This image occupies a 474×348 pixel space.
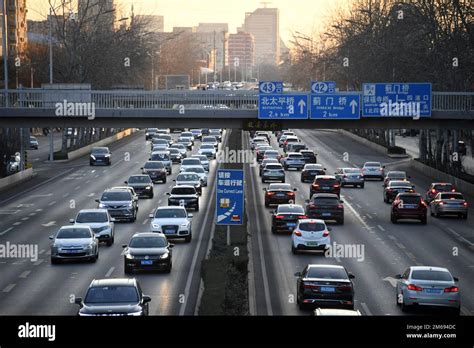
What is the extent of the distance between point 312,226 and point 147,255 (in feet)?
23.5

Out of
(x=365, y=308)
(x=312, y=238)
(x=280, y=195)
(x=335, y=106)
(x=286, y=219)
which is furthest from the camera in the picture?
(x=335, y=106)

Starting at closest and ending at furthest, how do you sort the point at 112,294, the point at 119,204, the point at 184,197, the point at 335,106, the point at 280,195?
the point at 112,294 → the point at 119,204 → the point at 184,197 → the point at 280,195 → the point at 335,106

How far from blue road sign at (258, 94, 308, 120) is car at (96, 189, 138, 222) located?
989cm

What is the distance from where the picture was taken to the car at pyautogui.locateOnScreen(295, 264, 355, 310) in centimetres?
2314

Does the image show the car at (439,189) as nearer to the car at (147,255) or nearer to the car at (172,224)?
the car at (172,224)

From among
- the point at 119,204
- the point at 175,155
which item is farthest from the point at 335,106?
the point at 175,155

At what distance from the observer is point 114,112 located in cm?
5272

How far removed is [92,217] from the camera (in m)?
37.1

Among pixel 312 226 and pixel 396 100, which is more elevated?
pixel 396 100

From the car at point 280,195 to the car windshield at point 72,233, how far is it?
20.3m

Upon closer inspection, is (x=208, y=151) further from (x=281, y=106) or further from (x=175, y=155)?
(x=281, y=106)

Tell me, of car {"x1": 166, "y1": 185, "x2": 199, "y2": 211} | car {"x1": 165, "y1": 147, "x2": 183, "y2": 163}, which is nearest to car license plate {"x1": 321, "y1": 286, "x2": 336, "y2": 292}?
car {"x1": 166, "y1": 185, "x2": 199, "y2": 211}

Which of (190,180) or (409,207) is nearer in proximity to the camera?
(409,207)
